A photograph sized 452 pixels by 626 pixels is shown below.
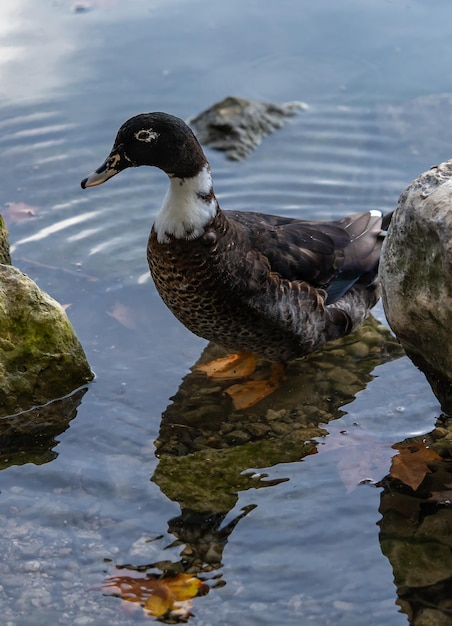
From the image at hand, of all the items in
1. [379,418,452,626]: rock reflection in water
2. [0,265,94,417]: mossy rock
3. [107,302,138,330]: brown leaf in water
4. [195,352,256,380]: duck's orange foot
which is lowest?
[379,418,452,626]: rock reflection in water

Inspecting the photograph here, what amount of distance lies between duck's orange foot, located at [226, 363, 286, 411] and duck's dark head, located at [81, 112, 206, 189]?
144 centimetres

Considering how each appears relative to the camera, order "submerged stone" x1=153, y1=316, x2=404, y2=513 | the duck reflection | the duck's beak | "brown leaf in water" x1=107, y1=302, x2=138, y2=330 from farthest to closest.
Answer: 1. "brown leaf in water" x1=107, y1=302, x2=138, y2=330
2. the duck's beak
3. "submerged stone" x1=153, y1=316, x2=404, y2=513
4. the duck reflection

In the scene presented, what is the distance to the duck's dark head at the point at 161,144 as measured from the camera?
571cm

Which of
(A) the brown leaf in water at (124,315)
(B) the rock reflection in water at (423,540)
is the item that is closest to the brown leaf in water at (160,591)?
(B) the rock reflection in water at (423,540)

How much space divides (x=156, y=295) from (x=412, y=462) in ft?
8.47

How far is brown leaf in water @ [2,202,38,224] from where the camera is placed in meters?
7.96

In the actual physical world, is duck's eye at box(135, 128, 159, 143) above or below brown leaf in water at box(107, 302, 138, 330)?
above

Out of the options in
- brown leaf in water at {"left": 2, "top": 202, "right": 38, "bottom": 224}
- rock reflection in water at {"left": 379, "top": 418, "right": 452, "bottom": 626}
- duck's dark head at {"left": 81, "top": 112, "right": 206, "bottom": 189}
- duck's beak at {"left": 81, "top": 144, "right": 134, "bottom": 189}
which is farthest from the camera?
brown leaf in water at {"left": 2, "top": 202, "right": 38, "bottom": 224}

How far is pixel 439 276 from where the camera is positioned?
4.77 meters

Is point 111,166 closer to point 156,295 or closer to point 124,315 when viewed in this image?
point 124,315

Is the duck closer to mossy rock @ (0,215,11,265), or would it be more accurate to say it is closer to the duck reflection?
the duck reflection

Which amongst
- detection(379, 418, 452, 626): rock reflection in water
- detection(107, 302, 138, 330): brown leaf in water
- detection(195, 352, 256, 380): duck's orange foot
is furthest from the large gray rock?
detection(107, 302, 138, 330): brown leaf in water

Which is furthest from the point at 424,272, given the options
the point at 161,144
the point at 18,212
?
the point at 18,212

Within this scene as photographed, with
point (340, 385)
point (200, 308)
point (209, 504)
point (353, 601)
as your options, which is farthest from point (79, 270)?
point (353, 601)
